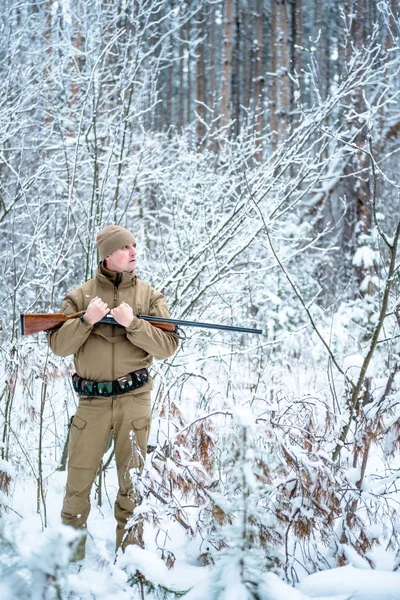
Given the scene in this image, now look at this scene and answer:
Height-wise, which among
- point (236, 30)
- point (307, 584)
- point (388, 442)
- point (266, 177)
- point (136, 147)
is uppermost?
point (236, 30)

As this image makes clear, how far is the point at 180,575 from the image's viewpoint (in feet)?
7.88

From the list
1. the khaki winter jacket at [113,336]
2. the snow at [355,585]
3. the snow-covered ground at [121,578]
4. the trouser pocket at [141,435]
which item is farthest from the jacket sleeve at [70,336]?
the snow at [355,585]

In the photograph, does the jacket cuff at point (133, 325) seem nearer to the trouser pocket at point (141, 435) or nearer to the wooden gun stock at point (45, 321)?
the wooden gun stock at point (45, 321)

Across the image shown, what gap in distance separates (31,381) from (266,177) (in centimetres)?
204

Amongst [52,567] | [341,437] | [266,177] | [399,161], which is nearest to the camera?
[52,567]

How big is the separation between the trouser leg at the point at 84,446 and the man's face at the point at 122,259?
2.10 feet

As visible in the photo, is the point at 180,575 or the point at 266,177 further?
the point at 266,177

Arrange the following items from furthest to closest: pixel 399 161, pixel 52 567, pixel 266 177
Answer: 1. pixel 399 161
2. pixel 266 177
3. pixel 52 567

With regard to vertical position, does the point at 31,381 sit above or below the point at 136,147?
below

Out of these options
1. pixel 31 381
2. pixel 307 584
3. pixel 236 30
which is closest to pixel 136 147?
pixel 31 381

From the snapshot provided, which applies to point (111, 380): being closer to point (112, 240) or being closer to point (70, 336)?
point (70, 336)

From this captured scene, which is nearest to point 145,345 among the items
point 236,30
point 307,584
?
point 307,584

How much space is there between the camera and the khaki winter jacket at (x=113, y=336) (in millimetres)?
2498

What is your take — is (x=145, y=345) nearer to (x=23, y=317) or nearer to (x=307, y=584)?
(x=23, y=317)
